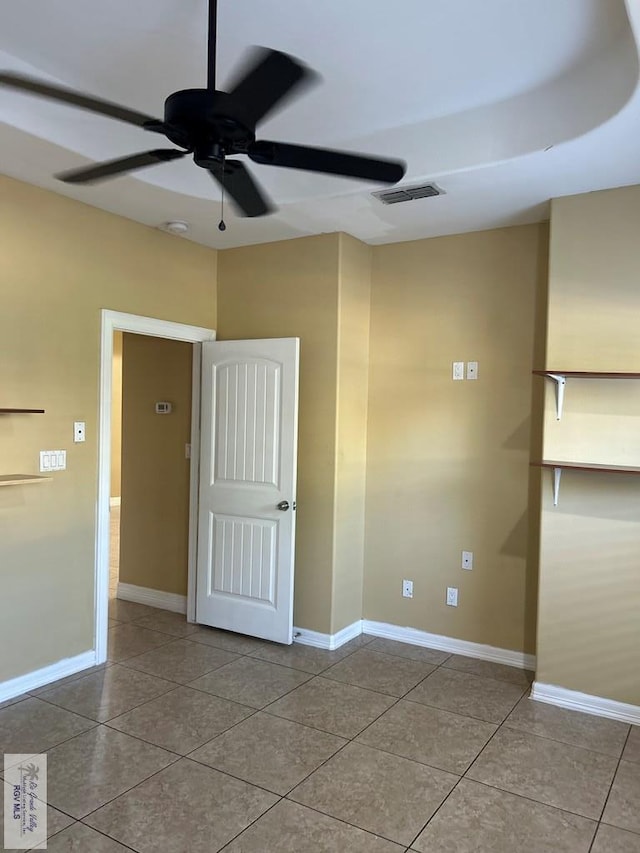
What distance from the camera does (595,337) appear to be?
3266 millimetres

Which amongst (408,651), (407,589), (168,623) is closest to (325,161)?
(407,589)

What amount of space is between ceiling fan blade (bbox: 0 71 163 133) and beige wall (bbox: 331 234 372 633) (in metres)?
2.33

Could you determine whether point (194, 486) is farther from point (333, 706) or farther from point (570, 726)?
point (570, 726)

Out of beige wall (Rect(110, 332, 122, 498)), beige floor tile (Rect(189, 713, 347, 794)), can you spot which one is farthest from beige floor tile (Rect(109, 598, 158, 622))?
beige wall (Rect(110, 332, 122, 498))

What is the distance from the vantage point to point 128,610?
15.6 ft

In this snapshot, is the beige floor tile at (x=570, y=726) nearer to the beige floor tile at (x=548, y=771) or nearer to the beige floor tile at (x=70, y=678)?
the beige floor tile at (x=548, y=771)

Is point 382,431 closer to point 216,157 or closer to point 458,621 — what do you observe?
point 458,621

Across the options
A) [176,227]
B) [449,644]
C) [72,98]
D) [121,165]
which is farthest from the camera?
[449,644]

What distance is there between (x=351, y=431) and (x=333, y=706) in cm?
167

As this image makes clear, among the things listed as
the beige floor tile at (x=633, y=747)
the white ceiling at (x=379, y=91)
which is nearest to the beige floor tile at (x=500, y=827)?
the beige floor tile at (x=633, y=747)

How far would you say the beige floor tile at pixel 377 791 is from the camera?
238 centimetres

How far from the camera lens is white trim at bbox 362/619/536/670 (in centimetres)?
383

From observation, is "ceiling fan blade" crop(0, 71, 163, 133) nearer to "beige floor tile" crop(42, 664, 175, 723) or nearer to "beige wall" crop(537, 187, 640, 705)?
"beige wall" crop(537, 187, 640, 705)

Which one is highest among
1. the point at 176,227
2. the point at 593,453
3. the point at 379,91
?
the point at 379,91
